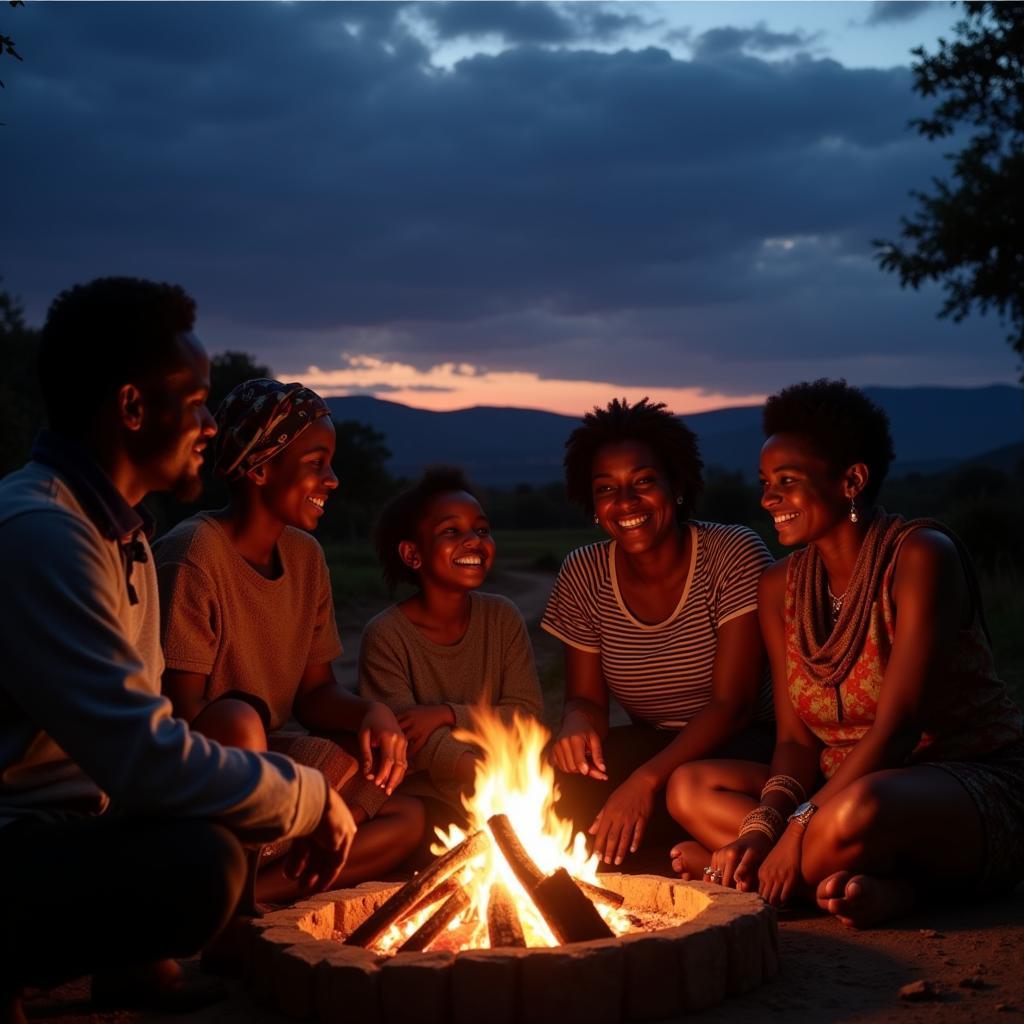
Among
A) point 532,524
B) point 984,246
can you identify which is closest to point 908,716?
point 984,246

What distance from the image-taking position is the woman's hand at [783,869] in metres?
4.45

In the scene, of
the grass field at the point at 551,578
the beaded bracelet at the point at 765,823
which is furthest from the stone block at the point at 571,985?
the grass field at the point at 551,578

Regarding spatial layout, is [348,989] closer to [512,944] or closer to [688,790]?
[512,944]

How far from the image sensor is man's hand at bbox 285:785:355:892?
3.32m

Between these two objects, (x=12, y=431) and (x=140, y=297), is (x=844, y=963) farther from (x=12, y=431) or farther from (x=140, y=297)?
(x=12, y=431)

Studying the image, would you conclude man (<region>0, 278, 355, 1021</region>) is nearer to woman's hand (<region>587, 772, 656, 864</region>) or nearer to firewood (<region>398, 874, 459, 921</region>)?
firewood (<region>398, 874, 459, 921</region>)

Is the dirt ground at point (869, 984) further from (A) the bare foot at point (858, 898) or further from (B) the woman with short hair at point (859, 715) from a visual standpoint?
(B) the woman with short hair at point (859, 715)

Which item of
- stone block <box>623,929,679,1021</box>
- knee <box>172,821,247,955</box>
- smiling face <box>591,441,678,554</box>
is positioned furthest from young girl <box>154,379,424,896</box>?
stone block <box>623,929,679,1021</box>

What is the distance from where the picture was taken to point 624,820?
16.9 feet

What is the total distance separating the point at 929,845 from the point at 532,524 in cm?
5277

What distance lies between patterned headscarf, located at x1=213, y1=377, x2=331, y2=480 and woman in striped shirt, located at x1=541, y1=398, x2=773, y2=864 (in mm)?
1345

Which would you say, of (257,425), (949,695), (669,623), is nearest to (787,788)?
(949,695)

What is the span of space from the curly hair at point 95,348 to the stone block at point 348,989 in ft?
5.26

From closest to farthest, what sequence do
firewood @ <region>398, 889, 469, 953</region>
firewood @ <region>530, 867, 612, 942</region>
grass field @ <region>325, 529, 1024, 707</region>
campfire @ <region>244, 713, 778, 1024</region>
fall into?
campfire @ <region>244, 713, 778, 1024</region> → firewood @ <region>530, 867, 612, 942</region> → firewood @ <region>398, 889, 469, 953</region> → grass field @ <region>325, 529, 1024, 707</region>
